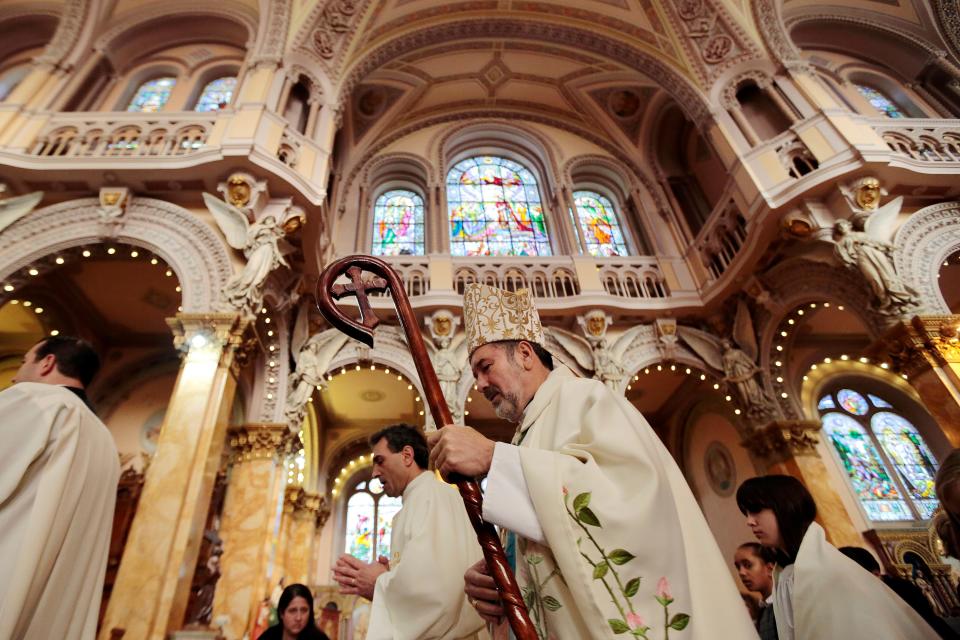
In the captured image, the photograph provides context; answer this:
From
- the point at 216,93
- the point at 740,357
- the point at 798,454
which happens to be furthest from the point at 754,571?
the point at 216,93

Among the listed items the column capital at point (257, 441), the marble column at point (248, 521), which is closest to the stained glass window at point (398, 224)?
the column capital at point (257, 441)

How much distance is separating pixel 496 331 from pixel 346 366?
21.8 feet

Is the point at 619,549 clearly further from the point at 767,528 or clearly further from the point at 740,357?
the point at 740,357

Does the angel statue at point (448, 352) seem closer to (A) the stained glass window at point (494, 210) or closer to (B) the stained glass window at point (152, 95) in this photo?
(A) the stained glass window at point (494, 210)

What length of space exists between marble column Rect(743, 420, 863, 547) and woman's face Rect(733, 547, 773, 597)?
521 centimetres

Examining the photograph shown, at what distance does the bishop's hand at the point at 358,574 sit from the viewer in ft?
7.29

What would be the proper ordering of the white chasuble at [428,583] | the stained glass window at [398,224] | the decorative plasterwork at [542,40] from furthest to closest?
the stained glass window at [398,224], the decorative plasterwork at [542,40], the white chasuble at [428,583]

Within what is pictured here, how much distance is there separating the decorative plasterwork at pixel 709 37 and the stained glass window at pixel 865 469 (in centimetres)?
703

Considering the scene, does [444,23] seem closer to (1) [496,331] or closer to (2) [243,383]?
(2) [243,383]

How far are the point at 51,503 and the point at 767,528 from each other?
9.43ft

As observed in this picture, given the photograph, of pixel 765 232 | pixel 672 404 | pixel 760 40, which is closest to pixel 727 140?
pixel 765 232

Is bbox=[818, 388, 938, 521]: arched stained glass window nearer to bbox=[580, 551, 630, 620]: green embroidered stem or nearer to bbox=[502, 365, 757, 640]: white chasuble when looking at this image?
bbox=[502, 365, 757, 640]: white chasuble

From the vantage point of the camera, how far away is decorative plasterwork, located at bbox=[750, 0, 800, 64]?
9.18m

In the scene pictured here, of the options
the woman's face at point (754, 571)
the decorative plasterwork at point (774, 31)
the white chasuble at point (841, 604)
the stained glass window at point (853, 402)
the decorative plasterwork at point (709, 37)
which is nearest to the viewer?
the white chasuble at point (841, 604)
